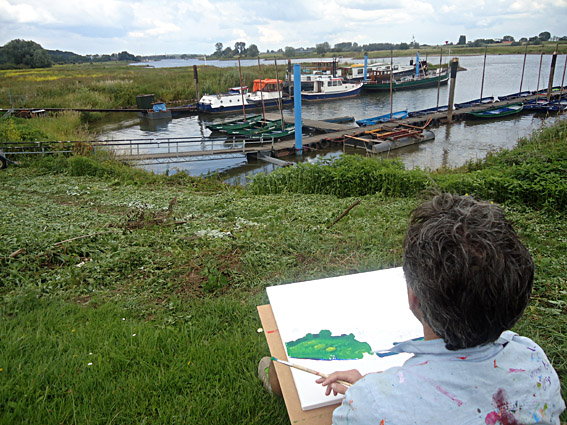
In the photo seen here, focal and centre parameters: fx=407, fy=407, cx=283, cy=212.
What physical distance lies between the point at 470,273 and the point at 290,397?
114 centimetres

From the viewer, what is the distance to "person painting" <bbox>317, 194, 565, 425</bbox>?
3.80ft

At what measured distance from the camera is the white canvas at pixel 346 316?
2.01 m

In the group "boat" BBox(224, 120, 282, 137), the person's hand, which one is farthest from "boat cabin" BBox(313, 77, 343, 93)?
the person's hand

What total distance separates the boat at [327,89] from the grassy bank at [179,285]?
34.3 m

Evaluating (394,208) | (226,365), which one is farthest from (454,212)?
Answer: (394,208)

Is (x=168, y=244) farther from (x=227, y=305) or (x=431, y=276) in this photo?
(x=431, y=276)

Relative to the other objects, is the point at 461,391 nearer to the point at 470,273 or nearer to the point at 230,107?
the point at 470,273

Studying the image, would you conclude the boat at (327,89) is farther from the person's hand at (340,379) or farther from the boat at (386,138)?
the person's hand at (340,379)

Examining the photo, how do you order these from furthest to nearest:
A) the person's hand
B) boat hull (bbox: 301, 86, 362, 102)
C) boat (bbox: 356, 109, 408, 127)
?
1. boat hull (bbox: 301, 86, 362, 102)
2. boat (bbox: 356, 109, 408, 127)
3. the person's hand

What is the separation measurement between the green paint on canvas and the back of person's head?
92 centimetres

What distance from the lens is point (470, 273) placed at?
1137mm

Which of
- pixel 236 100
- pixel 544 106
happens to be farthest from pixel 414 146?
pixel 236 100

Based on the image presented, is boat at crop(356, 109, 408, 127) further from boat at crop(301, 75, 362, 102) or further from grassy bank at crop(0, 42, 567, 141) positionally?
grassy bank at crop(0, 42, 567, 141)

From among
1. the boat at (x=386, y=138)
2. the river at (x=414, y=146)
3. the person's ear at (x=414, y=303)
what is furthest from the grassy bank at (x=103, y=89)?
the person's ear at (x=414, y=303)
